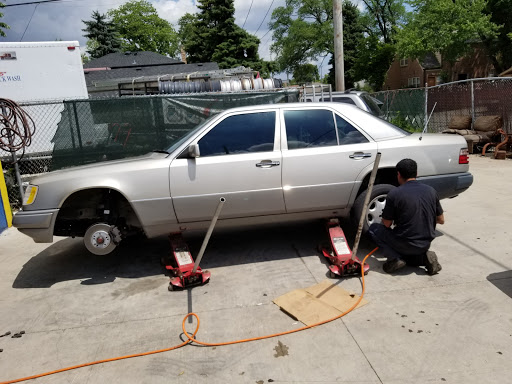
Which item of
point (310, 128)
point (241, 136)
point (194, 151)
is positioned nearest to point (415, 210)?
point (310, 128)

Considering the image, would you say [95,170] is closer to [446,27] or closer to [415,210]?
[415,210]

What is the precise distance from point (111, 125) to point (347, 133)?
5320mm

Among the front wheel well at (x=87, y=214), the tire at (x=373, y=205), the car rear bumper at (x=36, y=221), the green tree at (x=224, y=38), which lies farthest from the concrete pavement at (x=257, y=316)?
the green tree at (x=224, y=38)

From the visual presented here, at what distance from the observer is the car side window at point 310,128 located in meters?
4.61

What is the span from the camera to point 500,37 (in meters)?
29.7

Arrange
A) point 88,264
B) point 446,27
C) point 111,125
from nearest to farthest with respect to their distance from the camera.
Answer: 1. point 88,264
2. point 111,125
3. point 446,27

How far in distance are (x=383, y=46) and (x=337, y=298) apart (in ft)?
156

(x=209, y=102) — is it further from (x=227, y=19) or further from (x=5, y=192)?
(x=227, y=19)

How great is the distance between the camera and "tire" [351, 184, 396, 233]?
4684 mm

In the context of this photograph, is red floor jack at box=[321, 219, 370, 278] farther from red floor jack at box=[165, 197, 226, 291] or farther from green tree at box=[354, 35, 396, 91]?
green tree at box=[354, 35, 396, 91]

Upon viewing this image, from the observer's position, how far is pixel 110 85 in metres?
17.2

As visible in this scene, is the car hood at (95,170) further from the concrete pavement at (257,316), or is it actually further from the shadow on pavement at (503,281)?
the shadow on pavement at (503,281)

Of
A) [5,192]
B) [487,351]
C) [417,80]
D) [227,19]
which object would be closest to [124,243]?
[5,192]

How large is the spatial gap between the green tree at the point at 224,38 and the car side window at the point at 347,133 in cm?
3527
